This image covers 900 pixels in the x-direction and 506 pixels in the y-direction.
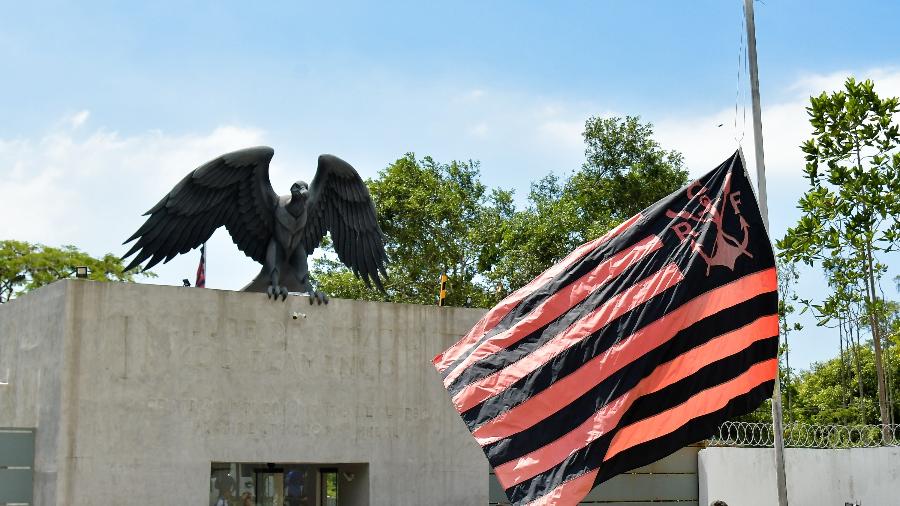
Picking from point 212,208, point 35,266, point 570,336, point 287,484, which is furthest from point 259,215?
point 35,266

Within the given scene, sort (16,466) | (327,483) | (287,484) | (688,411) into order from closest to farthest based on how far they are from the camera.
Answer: (688,411)
(16,466)
(287,484)
(327,483)

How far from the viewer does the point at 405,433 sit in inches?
706

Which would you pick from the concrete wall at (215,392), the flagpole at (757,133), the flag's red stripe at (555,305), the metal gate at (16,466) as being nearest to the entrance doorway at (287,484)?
the concrete wall at (215,392)

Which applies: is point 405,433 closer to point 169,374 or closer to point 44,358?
point 169,374

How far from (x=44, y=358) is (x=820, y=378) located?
43447mm

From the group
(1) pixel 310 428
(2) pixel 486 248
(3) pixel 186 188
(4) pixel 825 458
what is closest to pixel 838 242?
(4) pixel 825 458

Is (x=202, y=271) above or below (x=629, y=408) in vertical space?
above

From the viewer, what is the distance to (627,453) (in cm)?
877

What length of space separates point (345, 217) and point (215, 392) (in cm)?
392

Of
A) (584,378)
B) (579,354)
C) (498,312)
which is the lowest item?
(584,378)

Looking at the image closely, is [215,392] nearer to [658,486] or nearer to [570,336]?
[570,336]

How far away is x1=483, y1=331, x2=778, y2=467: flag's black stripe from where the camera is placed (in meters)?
8.69

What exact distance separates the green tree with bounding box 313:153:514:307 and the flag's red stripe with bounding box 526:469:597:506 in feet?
102

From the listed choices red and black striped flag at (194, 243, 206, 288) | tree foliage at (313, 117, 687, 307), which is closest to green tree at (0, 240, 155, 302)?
tree foliage at (313, 117, 687, 307)
